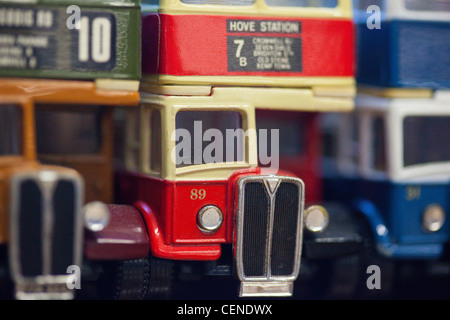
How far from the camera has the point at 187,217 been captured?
19.1 ft

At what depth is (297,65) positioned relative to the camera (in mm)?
6133

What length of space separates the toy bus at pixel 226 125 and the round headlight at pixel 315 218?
0.03 metres

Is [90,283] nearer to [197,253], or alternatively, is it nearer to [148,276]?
[148,276]

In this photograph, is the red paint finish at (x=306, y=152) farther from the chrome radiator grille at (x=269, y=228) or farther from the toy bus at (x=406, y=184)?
the chrome radiator grille at (x=269, y=228)

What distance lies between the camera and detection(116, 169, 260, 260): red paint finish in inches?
228

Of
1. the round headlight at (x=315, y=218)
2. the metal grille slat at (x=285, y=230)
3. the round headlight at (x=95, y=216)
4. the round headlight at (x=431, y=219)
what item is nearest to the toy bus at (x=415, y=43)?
the round headlight at (x=431, y=219)

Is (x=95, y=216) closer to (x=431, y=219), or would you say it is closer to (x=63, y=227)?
(x=63, y=227)

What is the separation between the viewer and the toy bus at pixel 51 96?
5.19 meters

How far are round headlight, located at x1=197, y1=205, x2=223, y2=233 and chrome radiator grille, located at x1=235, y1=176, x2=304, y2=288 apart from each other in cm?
20

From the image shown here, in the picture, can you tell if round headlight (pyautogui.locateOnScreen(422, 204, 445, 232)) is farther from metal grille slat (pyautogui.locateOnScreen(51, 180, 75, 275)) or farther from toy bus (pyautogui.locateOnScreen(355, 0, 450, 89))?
metal grille slat (pyautogui.locateOnScreen(51, 180, 75, 275))

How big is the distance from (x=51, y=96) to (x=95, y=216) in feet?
2.75

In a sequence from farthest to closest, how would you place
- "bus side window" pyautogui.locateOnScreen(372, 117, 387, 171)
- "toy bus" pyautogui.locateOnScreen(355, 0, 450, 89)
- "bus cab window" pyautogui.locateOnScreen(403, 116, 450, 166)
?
"bus side window" pyautogui.locateOnScreen(372, 117, 387, 171), "bus cab window" pyautogui.locateOnScreen(403, 116, 450, 166), "toy bus" pyautogui.locateOnScreen(355, 0, 450, 89)

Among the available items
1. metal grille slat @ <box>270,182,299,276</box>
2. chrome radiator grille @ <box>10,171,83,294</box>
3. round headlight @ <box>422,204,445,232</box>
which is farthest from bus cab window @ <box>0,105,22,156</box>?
round headlight @ <box>422,204,445,232</box>
